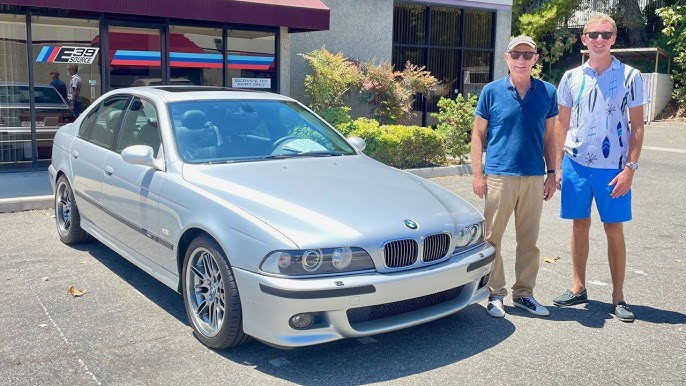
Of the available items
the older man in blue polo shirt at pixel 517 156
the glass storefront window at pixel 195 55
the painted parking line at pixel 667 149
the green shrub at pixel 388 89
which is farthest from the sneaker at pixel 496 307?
the painted parking line at pixel 667 149

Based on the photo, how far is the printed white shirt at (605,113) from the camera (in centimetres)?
461

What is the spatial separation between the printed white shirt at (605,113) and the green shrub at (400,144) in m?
6.09

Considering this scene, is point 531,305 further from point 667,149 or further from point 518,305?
point 667,149

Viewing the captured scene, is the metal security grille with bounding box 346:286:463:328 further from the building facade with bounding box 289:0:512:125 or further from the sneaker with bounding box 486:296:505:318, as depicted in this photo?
the building facade with bounding box 289:0:512:125

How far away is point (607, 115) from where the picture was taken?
4.64 meters

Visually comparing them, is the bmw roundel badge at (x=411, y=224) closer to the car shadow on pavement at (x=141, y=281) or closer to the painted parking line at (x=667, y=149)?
the car shadow on pavement at (x=141, y=281)

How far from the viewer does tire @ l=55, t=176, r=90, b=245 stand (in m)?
6.11

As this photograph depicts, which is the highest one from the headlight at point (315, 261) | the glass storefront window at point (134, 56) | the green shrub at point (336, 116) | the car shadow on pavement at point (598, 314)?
the glass storefront window at point (134, 56)

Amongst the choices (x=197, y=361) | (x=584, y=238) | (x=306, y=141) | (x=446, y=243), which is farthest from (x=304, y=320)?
(x=584, y=238)

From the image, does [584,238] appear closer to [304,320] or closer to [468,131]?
[304,320]

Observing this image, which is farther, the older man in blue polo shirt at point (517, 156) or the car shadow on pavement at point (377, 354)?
the older man in blue polo shirt at point (517, 156)

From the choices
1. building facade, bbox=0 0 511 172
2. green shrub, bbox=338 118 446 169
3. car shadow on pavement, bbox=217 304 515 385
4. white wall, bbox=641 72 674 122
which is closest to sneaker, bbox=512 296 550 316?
car shadow on pavement, bbox=217 304 515 385

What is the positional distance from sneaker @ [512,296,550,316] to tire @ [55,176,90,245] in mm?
3919

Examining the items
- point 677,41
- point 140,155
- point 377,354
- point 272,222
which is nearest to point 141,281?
point 140,155
